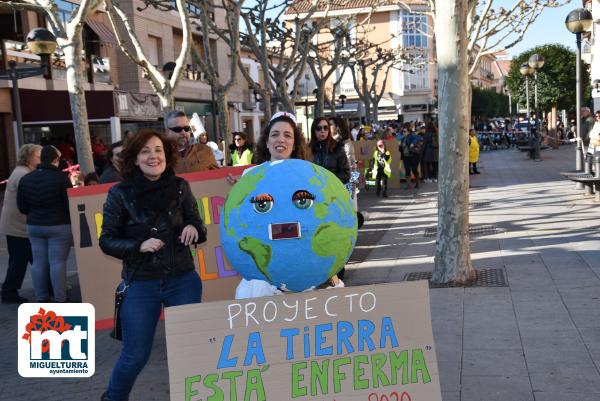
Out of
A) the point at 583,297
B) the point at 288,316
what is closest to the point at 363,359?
the point at 288,316

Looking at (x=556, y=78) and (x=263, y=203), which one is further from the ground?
(x=556, y=78)

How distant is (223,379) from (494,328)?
327 cm

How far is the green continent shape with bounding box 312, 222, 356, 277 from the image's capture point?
2.96m

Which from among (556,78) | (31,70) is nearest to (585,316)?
(31,70)

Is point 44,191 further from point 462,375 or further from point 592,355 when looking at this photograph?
point 592,355

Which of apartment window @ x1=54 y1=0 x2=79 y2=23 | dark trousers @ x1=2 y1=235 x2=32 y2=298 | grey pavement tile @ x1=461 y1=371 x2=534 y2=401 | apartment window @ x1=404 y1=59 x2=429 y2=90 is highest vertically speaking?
apartment window @ x1=54 y1=0 x2=79 y2=23

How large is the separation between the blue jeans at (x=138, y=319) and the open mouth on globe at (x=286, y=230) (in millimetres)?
1269

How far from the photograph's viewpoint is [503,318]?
19.3 feet

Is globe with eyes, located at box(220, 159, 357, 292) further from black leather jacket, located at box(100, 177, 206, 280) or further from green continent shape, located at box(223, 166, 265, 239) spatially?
black leather jacket, located at box(100, 177, 206, 280)

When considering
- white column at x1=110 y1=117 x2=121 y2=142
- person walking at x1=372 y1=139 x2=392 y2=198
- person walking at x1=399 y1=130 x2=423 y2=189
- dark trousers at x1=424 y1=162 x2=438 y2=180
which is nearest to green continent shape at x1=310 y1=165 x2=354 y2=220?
person walking at x1=372 y1=139 x2=392 y2=198

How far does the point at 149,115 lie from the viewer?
2503cm

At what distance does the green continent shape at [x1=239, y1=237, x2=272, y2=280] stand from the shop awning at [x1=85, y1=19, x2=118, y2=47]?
21.4 meters

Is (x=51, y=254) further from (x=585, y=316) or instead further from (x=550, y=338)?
(x=585, y=316)

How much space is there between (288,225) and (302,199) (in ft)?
0.41
